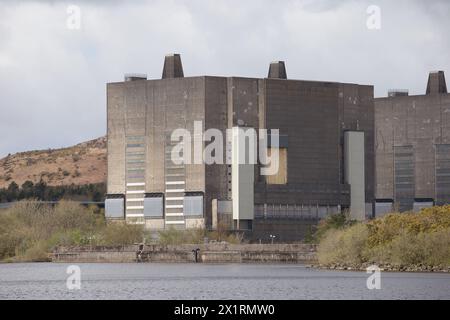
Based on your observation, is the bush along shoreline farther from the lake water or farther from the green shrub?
the lake water

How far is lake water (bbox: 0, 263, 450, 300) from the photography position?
436ft

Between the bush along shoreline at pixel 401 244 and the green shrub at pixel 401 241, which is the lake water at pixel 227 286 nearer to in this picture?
the bush along shoreline at pixel 401 244

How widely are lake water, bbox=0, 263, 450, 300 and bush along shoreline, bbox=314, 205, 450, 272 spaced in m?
6.38

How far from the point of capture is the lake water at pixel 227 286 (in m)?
133

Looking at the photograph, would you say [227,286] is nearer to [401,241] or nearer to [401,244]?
[401,244]

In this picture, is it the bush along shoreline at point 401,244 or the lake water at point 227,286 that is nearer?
the lake water at point 227,286

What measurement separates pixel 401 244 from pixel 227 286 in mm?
33689

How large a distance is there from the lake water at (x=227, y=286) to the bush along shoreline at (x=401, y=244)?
20.9ft

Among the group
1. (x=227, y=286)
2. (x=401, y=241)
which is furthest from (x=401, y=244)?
(x=227, y=286)

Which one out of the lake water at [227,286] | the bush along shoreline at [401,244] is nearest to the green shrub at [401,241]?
the bush along shoreline at [401,244]

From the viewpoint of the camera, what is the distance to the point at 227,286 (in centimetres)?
15275

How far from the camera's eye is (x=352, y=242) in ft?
628

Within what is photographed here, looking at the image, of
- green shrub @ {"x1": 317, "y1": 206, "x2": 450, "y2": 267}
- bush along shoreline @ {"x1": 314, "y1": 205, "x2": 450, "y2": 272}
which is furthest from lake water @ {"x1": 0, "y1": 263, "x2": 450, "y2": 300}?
green shrub @ {"x1": 317, "y1": 206, "x2": 450, "y2": 267}
